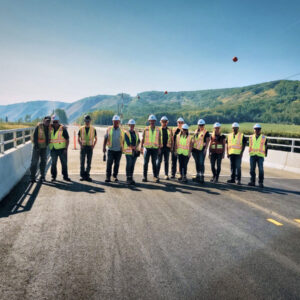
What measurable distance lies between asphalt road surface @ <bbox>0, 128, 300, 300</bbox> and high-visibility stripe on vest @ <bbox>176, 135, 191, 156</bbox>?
2280 millimetres

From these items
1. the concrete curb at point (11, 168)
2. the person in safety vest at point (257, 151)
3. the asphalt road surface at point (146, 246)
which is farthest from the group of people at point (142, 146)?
the asphalt road surface at point (146, 246)

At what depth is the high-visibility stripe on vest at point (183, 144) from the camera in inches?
360

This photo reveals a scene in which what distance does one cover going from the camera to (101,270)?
320 centimetres

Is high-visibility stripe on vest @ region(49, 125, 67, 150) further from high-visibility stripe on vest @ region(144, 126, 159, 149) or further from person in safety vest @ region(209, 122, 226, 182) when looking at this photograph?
person in safety vest @ region(209, 122, 226, 182)

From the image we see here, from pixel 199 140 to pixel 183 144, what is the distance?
61 cm

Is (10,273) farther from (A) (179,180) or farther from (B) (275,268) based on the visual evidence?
(A) (179,180)

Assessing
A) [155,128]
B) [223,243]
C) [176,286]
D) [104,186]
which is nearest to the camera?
[176,286]

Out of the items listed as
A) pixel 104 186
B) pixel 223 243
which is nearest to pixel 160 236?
pixel 223 243

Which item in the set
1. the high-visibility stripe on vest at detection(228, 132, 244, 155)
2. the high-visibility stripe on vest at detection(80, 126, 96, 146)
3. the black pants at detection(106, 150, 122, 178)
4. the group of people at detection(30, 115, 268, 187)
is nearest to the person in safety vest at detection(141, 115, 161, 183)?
the group of people at detection(30, 115, 268, 187)

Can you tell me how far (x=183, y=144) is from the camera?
30.3 ft

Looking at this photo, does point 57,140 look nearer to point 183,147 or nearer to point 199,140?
point 183,147

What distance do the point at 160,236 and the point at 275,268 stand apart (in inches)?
67.2

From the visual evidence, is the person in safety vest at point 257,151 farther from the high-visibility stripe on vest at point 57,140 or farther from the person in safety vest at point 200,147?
the high-visibility stripe on vest at point 57,140

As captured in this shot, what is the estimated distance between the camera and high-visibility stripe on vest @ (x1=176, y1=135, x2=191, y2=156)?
30.0 ft
